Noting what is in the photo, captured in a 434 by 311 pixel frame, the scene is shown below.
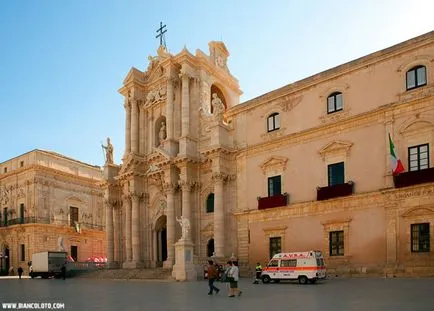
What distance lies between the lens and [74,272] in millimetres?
39125

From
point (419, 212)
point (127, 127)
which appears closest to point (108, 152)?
point (127, 127)

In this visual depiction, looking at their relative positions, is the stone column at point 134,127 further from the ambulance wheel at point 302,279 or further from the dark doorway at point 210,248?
the ambulance wheel at point 302,279

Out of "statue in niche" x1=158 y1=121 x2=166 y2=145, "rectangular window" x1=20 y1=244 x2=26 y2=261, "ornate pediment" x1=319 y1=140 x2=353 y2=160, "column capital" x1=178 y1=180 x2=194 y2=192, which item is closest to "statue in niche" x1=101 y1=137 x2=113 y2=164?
"statue in niche" x1=158 y1=121 x2=166 y2=145

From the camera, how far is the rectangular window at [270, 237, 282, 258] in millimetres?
29684

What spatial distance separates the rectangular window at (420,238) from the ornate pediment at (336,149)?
19.8ft

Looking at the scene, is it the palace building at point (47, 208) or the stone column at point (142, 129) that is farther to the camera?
the palace building at point (47, 208)

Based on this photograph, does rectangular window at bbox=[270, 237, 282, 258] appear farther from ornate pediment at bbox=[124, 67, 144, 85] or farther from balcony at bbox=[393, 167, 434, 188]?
ornate pediment at bbox=[124, 67, 144, 85]

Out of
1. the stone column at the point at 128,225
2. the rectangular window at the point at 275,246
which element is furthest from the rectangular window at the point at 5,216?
the rectangular window at the point at 275,246

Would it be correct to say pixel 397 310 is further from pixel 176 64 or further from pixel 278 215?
pixel 176 64

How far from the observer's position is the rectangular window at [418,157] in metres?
23.7

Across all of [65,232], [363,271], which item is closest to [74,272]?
[65,232]

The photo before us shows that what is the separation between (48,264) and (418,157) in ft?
103

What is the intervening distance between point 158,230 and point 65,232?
18.3 m

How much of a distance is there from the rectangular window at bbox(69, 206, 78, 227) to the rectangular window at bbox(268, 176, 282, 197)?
31.5m
